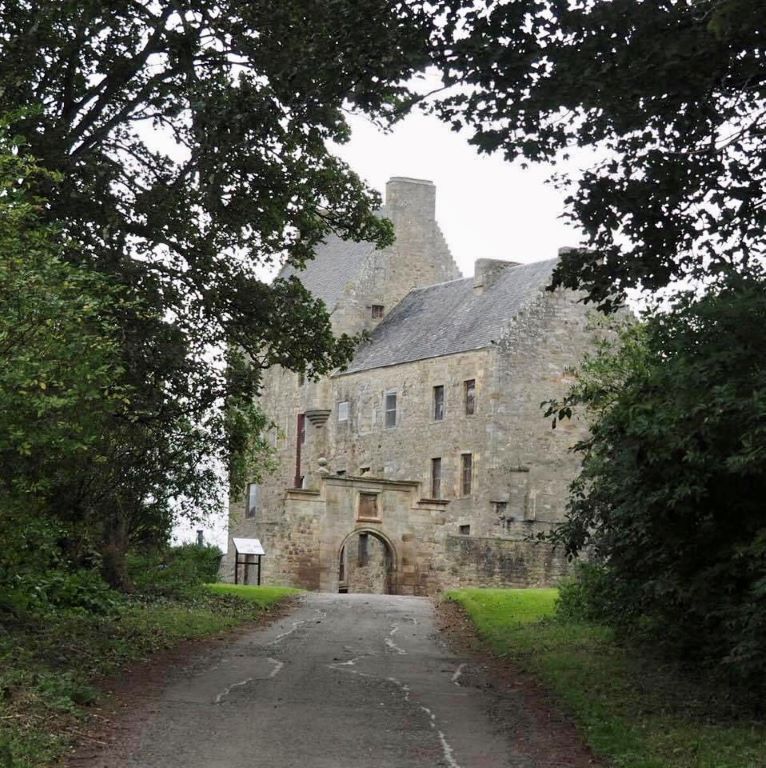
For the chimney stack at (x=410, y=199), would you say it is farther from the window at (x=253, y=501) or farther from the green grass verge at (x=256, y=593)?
the green grass verge at (x=256, y=593)

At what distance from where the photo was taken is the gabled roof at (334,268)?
59.2 metres

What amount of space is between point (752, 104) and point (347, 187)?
872 centimetres

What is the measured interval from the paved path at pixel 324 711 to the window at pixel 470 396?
93.9 feet

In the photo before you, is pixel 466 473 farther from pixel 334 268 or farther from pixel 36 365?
pixel 36 365

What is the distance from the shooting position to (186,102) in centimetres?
2139

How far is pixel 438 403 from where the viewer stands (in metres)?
52.2

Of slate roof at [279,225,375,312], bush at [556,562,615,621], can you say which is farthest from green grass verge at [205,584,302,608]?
slate roof at [279,225,375,312]

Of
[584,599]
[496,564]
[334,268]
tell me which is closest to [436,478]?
[496,564]

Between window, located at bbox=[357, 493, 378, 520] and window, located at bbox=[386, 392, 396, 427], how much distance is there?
10291mm

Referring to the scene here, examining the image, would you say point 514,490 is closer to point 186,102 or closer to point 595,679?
point 186,102

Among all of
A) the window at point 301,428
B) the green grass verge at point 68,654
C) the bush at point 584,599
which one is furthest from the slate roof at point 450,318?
the bush at point 584,599

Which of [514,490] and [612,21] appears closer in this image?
[612,21]

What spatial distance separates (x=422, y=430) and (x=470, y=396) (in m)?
2.90

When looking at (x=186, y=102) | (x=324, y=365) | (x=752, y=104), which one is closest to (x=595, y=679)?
(x=752, y=104)
